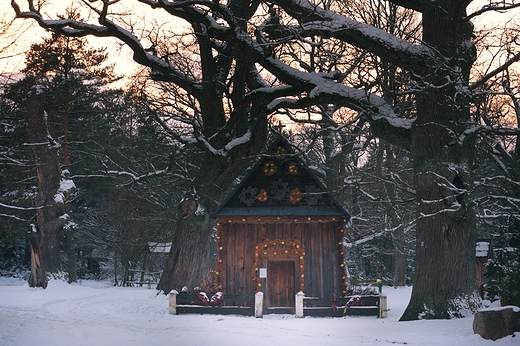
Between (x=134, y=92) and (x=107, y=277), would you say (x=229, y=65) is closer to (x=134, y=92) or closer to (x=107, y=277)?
(x=134, y=92)

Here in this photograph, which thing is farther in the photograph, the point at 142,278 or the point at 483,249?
the point at 142,278

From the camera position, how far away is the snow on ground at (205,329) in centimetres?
1348

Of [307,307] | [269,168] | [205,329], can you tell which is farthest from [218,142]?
[205,329]

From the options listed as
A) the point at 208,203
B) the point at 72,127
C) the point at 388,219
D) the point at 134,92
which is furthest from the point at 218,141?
the point at 72,127

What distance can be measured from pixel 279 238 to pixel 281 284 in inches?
70.1

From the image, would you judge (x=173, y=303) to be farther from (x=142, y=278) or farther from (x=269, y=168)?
(x=142, y=278)

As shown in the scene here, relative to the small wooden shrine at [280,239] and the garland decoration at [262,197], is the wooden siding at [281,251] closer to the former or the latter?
the small wooden shrine at [280,239]

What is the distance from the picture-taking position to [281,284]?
2353 cm

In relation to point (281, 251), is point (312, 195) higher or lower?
higher

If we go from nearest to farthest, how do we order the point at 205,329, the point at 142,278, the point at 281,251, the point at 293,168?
1. the point at 205,329
2. the point at 281,251
3. the point at 293,168
4. the point at 142,278

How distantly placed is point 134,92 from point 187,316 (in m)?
10.9

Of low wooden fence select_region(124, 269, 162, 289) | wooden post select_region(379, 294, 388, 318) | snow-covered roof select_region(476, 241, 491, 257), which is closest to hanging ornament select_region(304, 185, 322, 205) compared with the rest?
wooden post select_region(379, 294, 388, 318)

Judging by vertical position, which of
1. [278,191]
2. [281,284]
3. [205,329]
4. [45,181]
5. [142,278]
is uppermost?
[45,181]

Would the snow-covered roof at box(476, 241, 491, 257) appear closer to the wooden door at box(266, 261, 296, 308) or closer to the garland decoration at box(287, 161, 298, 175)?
the wooden door at box(266, 261, 296, 308)
